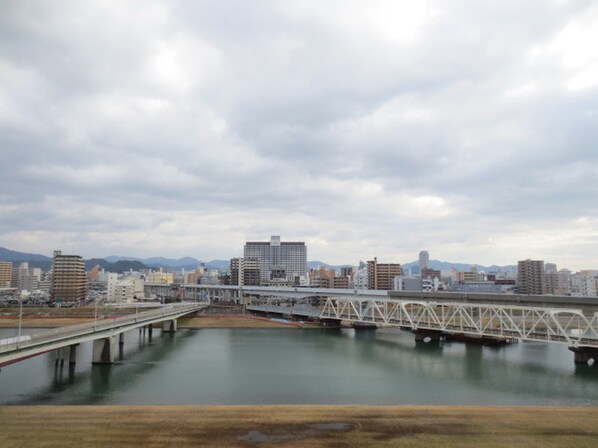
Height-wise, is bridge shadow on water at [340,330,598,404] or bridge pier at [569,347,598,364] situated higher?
bridge pier at [569,347,598,364]

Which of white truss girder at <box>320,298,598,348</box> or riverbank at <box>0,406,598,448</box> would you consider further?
white truss girder at <box>320,298,598,348</box>

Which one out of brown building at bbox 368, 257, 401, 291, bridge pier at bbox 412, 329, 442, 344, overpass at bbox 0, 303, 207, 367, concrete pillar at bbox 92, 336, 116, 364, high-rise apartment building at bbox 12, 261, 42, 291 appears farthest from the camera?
high-rise apartment building at bbox 12, 261, 42, 291

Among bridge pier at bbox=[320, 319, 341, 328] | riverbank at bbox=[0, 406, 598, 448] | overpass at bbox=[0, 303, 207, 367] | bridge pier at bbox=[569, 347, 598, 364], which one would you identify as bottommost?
bridge pier at bbox=[320, 319, 341, 328]

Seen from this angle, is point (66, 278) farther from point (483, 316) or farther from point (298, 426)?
point (298, 426)

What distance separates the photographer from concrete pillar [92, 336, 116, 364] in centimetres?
3872

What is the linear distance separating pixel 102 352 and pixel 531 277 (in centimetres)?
15012

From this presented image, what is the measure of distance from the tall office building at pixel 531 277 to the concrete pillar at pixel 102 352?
483ft

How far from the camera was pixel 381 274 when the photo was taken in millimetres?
152125

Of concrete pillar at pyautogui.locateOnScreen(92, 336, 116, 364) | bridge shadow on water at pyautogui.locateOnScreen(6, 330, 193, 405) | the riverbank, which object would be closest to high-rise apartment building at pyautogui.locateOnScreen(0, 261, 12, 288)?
bridge shadow on water at pyautogui.locateOnScreen(6, 330, 193, 405)

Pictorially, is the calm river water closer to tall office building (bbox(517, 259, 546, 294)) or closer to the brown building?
the brown building

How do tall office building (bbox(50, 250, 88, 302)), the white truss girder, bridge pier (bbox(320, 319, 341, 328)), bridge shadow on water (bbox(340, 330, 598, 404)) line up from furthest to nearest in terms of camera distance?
tall office building (bbox(50, 250, 88, 302)) < bridge pier (bbox(320, 319, 341, 328)) < the white truss girder < bridge shadow on water (bbox(340, 330, 598, 404))

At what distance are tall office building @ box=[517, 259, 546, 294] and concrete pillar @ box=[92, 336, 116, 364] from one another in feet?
483

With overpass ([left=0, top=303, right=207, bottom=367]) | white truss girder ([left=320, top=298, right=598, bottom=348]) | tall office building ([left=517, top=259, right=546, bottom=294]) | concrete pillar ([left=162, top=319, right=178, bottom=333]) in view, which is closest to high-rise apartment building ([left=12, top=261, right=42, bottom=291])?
concrete pillar ([left=162, top=319, right=178, bottom=333])

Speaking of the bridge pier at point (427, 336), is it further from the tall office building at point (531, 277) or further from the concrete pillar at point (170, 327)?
the tall office building at point (531, 277)
